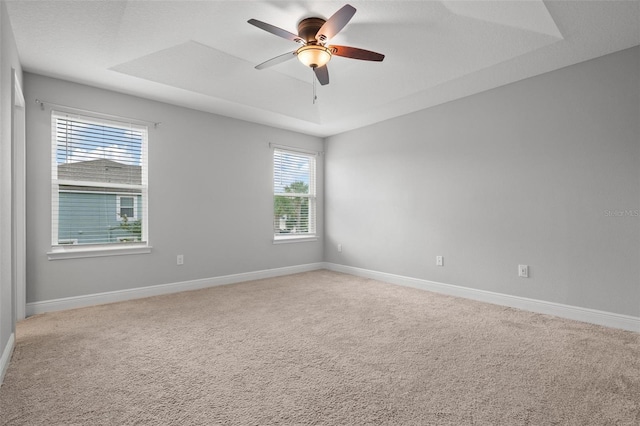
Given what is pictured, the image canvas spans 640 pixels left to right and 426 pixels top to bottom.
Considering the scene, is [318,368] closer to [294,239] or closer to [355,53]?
[355,53]

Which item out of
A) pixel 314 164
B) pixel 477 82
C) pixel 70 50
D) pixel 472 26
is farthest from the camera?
pixel 314 164

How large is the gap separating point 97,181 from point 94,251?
789 millimetres

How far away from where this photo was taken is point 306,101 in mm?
4406

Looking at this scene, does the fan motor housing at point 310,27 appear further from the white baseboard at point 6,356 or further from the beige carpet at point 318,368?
the white baseboard at point 6,356

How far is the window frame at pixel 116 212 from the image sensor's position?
3396 mm

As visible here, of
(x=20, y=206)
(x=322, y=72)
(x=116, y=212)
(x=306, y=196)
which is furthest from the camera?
(x=306, y=196)

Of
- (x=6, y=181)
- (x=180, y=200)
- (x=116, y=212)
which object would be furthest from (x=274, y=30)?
(x=116, y=212)

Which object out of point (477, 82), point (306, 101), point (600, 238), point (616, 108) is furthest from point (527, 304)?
point (306, 101)

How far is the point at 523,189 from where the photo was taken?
11.5ft

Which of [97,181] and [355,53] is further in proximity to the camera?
[97,181]

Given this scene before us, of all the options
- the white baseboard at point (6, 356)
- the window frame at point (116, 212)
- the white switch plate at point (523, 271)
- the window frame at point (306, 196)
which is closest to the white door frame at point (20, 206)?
the window frame at point (116, 212)

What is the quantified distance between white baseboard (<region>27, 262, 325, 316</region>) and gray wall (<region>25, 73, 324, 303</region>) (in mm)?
59

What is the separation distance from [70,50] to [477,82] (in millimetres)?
4027

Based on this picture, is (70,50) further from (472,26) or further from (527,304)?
(527,304)
